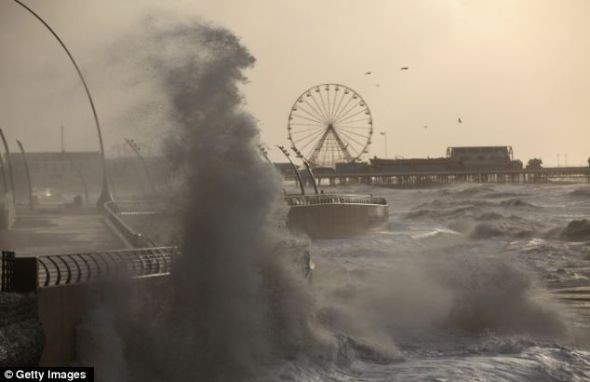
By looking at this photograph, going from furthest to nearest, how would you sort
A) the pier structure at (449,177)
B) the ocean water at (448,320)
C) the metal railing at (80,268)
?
the pier structure at (449,177), the ocean water at (448,320), the metal railing at (80,268)

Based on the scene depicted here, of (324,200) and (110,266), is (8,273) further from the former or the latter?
(324,200)

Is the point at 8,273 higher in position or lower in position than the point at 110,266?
higher

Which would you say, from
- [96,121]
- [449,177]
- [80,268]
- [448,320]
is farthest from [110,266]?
[449,177]

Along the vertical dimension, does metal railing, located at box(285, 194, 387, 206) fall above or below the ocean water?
above

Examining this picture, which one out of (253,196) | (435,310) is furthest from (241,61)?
(435,310)

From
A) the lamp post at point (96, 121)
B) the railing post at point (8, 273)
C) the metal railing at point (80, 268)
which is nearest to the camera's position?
the metal railing at point (80, 268)

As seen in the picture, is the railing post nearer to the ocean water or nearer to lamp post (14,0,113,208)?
the ocean water

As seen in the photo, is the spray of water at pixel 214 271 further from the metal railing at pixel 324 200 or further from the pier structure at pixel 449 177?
the pier structure at pixel 449 177

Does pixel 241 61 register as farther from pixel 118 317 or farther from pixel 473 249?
pixel 473 249

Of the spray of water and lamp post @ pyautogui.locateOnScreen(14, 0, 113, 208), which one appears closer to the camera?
the spray of water

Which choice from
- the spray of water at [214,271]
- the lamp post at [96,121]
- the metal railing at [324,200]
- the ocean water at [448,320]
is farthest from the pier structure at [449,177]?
the spray of water at [214,271]

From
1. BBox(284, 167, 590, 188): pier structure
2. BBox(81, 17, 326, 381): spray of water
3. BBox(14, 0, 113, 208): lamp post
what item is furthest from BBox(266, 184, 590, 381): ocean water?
BBox(284, 167, 590, 188): pier structure

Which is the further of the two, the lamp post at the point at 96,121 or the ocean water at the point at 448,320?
the lamp post at the point at 96,121

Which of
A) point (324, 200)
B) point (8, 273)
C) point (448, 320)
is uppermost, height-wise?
point (8, 273)
